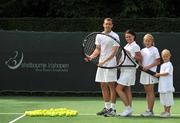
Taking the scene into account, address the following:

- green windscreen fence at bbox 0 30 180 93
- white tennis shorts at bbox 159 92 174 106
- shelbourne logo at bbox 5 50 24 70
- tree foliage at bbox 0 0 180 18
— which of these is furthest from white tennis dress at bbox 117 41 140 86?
tree foliage at bbox 0 0 180 18

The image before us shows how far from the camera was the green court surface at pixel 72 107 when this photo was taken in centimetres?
1072

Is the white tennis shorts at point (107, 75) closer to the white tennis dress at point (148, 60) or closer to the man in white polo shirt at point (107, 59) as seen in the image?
the man in white polo shirt at point (107, 59)

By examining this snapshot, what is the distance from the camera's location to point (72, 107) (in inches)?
516

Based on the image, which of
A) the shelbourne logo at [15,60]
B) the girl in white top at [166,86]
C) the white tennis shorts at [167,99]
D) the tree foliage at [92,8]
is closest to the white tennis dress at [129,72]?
the girl in white top at [166,86]

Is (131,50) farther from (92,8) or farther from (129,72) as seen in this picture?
(92,8)

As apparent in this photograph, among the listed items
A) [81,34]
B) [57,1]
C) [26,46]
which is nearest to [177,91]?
[81,34]

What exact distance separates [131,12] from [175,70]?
7.12 meters

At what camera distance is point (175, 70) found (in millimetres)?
15688

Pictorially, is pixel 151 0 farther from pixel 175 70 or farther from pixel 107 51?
pixel 107 51

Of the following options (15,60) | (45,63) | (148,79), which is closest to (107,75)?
(148,79)

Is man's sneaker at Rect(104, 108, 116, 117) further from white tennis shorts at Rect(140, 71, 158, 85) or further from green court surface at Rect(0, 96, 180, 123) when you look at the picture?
white tennis shorts at Rect(140, 71, 158, 85)

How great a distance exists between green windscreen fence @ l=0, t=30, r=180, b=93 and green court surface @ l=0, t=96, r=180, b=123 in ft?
1.38

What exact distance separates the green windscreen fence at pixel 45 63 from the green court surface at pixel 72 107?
1.38ft

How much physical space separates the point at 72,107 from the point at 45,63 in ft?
10.0
